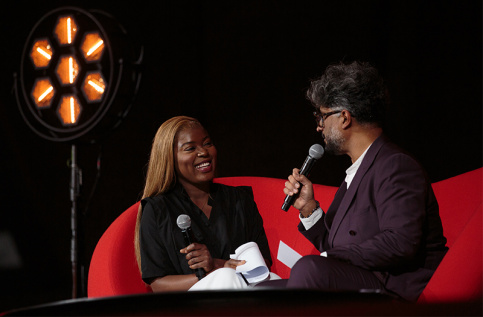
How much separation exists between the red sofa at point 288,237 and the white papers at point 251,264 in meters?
0.44

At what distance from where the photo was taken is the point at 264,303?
542 mm

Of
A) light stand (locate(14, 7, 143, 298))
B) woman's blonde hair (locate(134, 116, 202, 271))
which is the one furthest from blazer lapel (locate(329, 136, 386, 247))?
light stand (locate(14, 7, 143, 298))

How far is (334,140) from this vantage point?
73.0 inches

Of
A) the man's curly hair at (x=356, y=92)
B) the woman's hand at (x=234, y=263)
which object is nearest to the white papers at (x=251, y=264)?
the woman's hand at (x=234, y=263)

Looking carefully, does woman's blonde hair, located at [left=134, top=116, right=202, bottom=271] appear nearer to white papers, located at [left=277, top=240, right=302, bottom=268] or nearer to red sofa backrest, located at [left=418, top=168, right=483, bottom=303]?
white papers, located at [left=277, top=240, right=302, bottom=268]

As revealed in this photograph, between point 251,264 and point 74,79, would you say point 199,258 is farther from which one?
point 74,79

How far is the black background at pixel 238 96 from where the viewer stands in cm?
327

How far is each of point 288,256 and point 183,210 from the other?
0.51 meters

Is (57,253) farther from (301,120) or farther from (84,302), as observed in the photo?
(84,302)

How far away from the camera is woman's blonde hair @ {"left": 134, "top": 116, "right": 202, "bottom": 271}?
228 centimetres

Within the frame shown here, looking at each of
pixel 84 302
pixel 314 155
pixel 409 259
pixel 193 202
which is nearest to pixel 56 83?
pixel 193 202

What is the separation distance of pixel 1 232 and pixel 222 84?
2045 mm

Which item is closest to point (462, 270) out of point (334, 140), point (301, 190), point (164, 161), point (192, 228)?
point (334, 140)

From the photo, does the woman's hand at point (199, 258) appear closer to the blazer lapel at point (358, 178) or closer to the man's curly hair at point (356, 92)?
the blazer lapel at point (358, 178)
